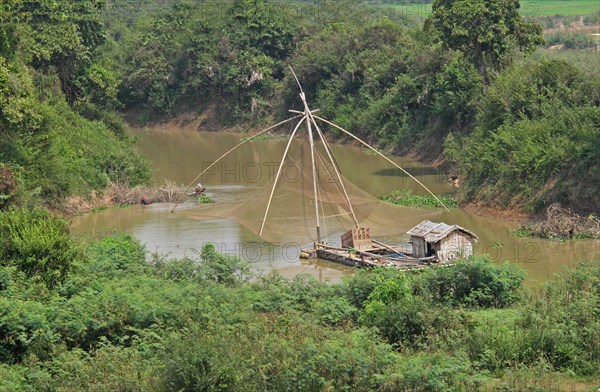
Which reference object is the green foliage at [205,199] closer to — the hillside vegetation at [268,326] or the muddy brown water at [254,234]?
the muddy brown water at [254,234]

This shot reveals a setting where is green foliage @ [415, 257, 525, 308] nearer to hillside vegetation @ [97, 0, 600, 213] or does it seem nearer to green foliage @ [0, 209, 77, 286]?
green foliage @ [0, 209, 77, 286]

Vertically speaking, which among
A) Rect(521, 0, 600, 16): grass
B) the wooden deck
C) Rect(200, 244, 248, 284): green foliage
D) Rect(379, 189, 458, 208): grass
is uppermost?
Rect(521, 0, 600, 16): grass

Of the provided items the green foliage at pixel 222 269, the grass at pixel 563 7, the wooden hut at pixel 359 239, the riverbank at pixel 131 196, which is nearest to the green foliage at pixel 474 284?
the green foliage at pixel 222 269

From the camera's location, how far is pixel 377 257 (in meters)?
20.5

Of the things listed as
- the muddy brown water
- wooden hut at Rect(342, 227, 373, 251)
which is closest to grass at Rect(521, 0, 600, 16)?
the muddy brown water

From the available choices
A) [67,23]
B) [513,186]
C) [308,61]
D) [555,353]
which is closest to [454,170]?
[513,186]

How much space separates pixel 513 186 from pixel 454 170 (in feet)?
19.9

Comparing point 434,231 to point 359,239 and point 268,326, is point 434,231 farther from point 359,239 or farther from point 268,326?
point 268,326

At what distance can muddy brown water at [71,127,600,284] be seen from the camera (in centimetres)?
2130

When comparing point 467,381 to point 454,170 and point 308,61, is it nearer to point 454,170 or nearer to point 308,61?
point 454,170

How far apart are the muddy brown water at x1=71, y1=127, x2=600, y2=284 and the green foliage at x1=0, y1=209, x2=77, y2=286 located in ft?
13.6

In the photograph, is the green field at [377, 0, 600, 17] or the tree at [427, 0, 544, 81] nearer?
the tree at [427, 0, 544, 81]

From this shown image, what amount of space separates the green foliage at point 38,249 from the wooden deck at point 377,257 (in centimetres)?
A: 584

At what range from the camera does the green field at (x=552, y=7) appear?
80938 millimetres
